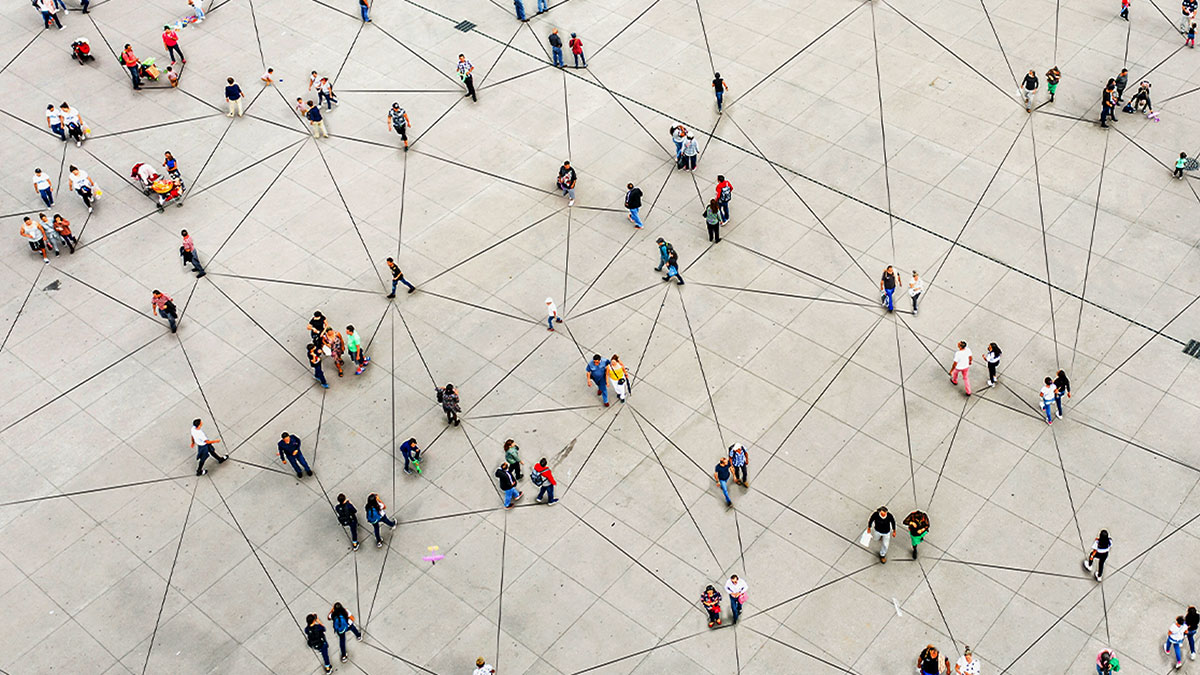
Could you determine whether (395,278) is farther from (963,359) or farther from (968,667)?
(968,667)

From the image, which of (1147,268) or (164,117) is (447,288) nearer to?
(164,117)

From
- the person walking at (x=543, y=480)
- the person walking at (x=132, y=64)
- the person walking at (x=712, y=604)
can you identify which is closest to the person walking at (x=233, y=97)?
the person walking at (x=132, y=64)

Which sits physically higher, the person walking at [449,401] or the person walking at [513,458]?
the person walking at [449,401]

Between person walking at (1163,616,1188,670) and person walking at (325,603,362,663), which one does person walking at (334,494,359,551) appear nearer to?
person walking at (325,603,362,663)

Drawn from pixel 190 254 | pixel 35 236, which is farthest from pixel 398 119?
pixel 35 236

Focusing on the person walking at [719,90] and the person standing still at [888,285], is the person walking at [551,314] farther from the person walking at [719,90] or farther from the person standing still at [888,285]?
the person walking at [719,90]

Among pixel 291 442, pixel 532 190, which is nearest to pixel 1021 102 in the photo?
pixel 532 190

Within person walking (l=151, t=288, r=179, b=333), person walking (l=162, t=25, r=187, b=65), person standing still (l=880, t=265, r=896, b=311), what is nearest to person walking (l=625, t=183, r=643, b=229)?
person standing still (l=880, t=265, r=896, b=311)
